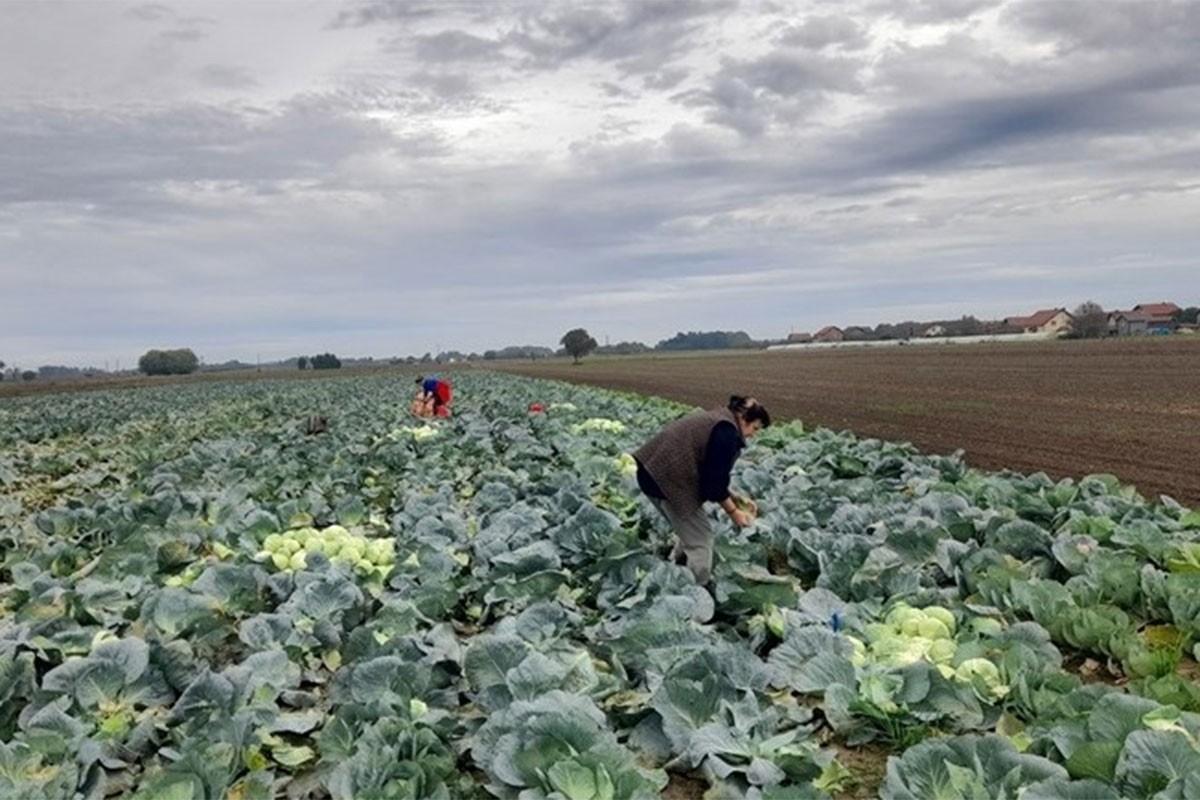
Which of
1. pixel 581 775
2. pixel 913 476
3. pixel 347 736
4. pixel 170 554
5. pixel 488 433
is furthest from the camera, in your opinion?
pixel 488 433

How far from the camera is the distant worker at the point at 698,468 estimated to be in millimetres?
6168

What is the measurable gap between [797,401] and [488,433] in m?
17.5

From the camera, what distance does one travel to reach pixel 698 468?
6.32m

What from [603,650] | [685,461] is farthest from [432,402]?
[603,650]

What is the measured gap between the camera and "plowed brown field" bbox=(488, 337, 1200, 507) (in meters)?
14.5

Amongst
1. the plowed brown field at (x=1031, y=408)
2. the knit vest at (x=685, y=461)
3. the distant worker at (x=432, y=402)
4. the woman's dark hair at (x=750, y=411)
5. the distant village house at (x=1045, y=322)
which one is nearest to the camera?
the woman's dark hair at (x=750, y=411)

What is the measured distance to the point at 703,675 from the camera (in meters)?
4.28

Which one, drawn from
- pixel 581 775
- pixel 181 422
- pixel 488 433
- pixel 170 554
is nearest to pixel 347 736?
pixel 581 775

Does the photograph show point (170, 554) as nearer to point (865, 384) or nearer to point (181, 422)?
point (181, 422)

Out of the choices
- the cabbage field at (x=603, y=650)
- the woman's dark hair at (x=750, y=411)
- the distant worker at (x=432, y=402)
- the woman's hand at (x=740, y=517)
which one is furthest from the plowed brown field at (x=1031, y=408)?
the distant worker at (x=432, y=402)

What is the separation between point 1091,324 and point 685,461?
107 metres

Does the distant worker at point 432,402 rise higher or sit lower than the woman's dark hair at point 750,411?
lower

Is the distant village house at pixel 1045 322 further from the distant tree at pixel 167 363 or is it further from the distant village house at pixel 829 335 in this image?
the distant tree at pixel 167 363

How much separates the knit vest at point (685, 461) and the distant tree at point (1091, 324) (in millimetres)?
100863
